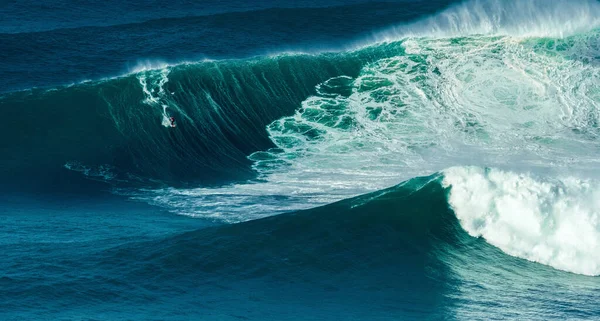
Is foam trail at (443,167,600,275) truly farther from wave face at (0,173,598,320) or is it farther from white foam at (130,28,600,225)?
white foam at (130,28,600,225)

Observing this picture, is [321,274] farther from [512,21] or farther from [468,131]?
[512,21]

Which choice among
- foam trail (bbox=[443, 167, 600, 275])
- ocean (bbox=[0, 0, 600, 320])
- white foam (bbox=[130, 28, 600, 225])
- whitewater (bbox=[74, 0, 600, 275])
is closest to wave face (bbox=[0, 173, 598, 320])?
ocean (bbox=[0, 0, 600, 320])

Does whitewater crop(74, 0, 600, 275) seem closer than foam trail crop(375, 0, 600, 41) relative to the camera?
Yes

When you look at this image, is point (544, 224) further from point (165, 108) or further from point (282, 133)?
point (165, 108)

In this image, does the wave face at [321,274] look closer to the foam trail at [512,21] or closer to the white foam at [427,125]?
the white foam at [427,125]

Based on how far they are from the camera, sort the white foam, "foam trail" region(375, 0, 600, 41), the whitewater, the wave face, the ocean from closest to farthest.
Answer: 1. the wave face
2. the ocean
3. the whitewater
4. the white foam
5. "foam trail" region(375, 0, 600, 41)
